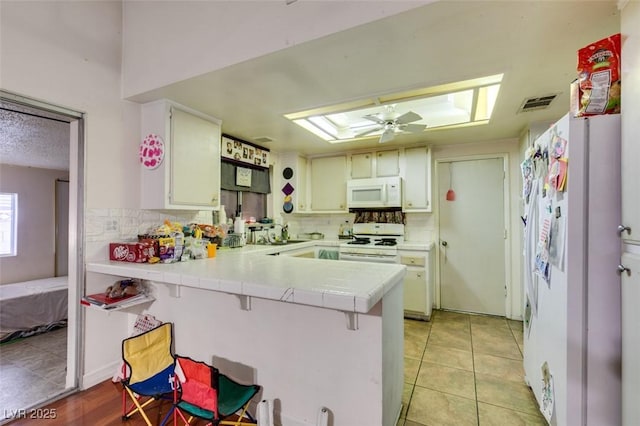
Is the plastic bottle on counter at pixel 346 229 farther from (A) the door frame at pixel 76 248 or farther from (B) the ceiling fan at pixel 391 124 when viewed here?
(A) the door frame at pixel 76 248

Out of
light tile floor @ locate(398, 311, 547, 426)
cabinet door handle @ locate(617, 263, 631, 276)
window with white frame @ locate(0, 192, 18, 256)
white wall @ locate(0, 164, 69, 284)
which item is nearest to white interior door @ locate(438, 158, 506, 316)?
light tile floor @ locate(398, 311, 547, 426)

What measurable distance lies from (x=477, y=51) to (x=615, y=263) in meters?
1.27

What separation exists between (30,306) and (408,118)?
438 centimetres

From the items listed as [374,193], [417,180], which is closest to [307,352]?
[374,193]

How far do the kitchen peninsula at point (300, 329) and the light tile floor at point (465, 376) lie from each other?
13.3 inches

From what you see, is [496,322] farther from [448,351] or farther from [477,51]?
[477,51]

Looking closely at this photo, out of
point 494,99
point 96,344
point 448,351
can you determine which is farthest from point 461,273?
point 96,344

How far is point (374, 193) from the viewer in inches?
148

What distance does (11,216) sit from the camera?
3.92m

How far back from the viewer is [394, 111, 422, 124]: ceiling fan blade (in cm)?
239

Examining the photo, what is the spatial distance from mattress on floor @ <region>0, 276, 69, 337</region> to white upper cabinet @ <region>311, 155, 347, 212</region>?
3318 mm

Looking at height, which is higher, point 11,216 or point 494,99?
point 494,99

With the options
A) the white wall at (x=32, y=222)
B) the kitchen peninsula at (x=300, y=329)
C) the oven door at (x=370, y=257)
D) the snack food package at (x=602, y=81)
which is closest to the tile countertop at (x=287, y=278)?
the kitchen peninsula at (x=300, y=329)

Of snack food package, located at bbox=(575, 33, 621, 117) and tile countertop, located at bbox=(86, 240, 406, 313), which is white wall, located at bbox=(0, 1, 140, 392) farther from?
snack food package, located at bbox=(575, 33, 621, 117)
